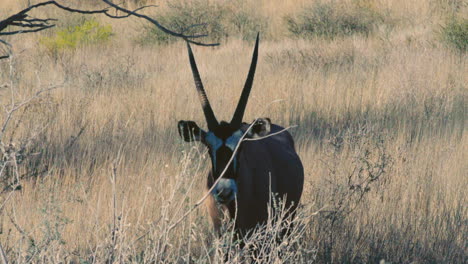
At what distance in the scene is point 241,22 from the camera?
67.1 feet

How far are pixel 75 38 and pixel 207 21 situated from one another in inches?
151

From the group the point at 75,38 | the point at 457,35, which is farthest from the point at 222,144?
the point at 75,38

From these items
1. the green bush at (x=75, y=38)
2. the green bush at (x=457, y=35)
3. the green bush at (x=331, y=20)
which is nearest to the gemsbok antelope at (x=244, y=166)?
the green bush at (x=457, y=35)

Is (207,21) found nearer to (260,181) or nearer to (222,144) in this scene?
(260,181)

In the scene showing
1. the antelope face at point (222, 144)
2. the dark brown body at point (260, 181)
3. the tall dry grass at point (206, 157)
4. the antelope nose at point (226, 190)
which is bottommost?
the tall dry grass at point (206, 157)

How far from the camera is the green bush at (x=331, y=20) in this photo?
1897 cm

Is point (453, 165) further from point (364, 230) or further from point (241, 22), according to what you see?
point (241, 22)

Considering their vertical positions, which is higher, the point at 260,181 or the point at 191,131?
the point at 191,131

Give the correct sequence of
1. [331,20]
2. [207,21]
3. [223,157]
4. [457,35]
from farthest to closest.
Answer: [331,20]
[207,21]
[457,35]
[223,157]

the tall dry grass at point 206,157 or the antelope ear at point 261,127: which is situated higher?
the antelope ear at point 261,127

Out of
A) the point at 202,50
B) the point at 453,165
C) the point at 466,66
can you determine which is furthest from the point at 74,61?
the point at 453,165

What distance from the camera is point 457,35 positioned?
14.5 metres

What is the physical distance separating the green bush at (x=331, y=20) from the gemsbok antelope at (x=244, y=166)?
13591mm

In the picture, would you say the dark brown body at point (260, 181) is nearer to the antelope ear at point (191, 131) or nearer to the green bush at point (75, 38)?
the antelope ear at point (191, 131)
